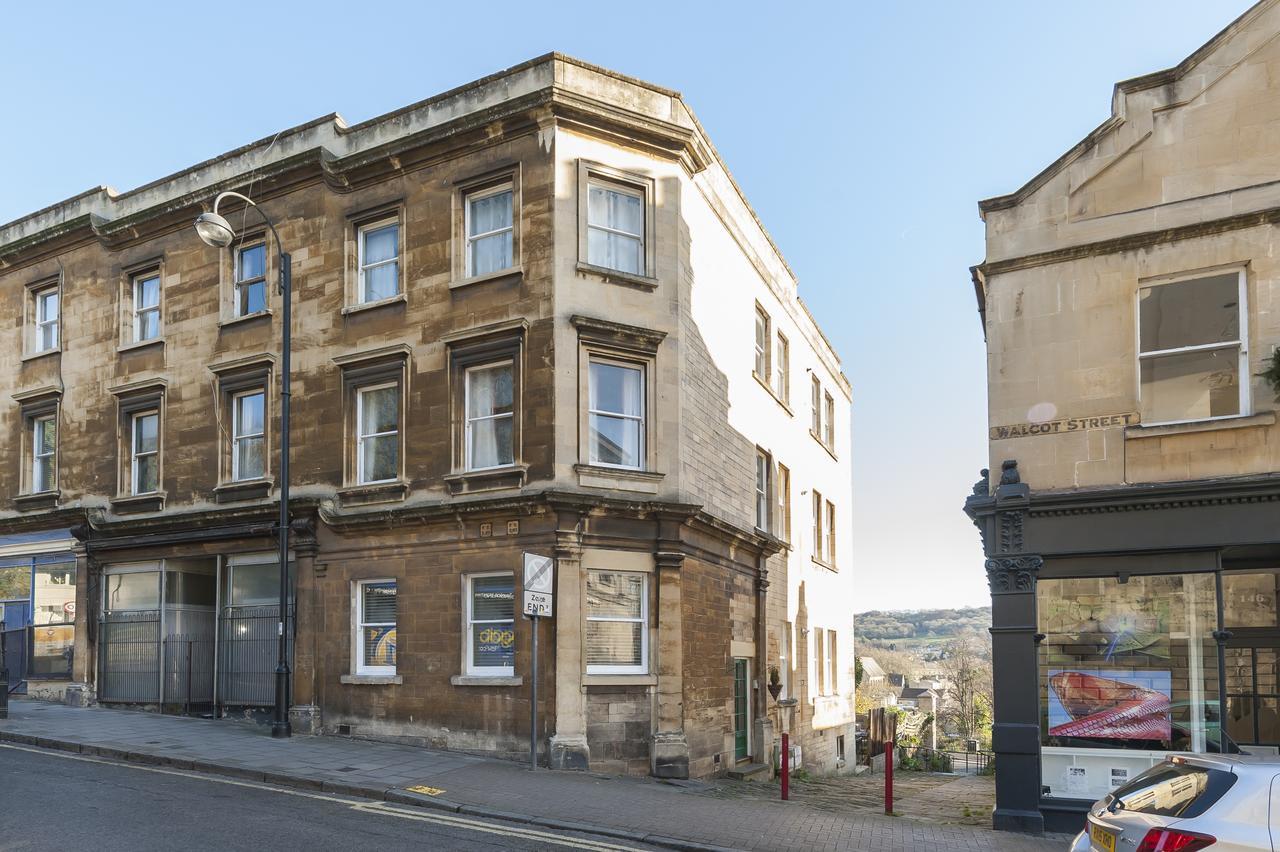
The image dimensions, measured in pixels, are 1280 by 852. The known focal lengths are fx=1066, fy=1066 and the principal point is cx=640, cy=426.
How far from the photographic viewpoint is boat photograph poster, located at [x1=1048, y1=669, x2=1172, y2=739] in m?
13.0

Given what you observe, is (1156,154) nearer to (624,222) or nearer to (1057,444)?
(1057,444)

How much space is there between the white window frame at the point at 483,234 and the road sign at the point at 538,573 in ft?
17.5

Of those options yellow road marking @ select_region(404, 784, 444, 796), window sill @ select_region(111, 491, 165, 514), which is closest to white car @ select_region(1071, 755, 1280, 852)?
yellow road marking @ select_region(404, 784, 444, 796)

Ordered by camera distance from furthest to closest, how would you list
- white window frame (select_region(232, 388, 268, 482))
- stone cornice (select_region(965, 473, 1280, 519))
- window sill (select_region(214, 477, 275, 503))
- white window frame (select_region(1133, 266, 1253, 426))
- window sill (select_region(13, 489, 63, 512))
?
window sill (select_region(13, 489, 63, 512)) → white window frame (select_region(232, 388, 268, 482)) → window sill (select_region(214, 477, 275, 503)) → white window frame (select_region(1133, 266, 1253, 426)) → stone cornice (select_region(965, 473, 1280, 519))

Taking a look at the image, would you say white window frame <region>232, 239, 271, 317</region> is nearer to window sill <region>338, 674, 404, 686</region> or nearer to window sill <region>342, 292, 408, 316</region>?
window sill <region>342, 292, 408, 316</region>

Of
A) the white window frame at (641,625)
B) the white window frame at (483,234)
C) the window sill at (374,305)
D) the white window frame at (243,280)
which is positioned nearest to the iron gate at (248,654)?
the window sill at (374,305)

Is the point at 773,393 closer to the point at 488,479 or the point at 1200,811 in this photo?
the point at 488,479

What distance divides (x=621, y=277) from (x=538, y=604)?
19.5 feet

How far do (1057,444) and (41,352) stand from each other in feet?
74.0

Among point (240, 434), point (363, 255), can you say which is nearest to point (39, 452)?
point (240, 434)

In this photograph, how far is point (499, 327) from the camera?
18.0 meters

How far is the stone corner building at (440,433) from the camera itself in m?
17.5

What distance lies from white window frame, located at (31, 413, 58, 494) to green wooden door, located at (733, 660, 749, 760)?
1610 centimetres

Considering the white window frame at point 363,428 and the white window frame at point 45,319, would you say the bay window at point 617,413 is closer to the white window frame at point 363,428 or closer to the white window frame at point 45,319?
the white window frame at point 363,428
